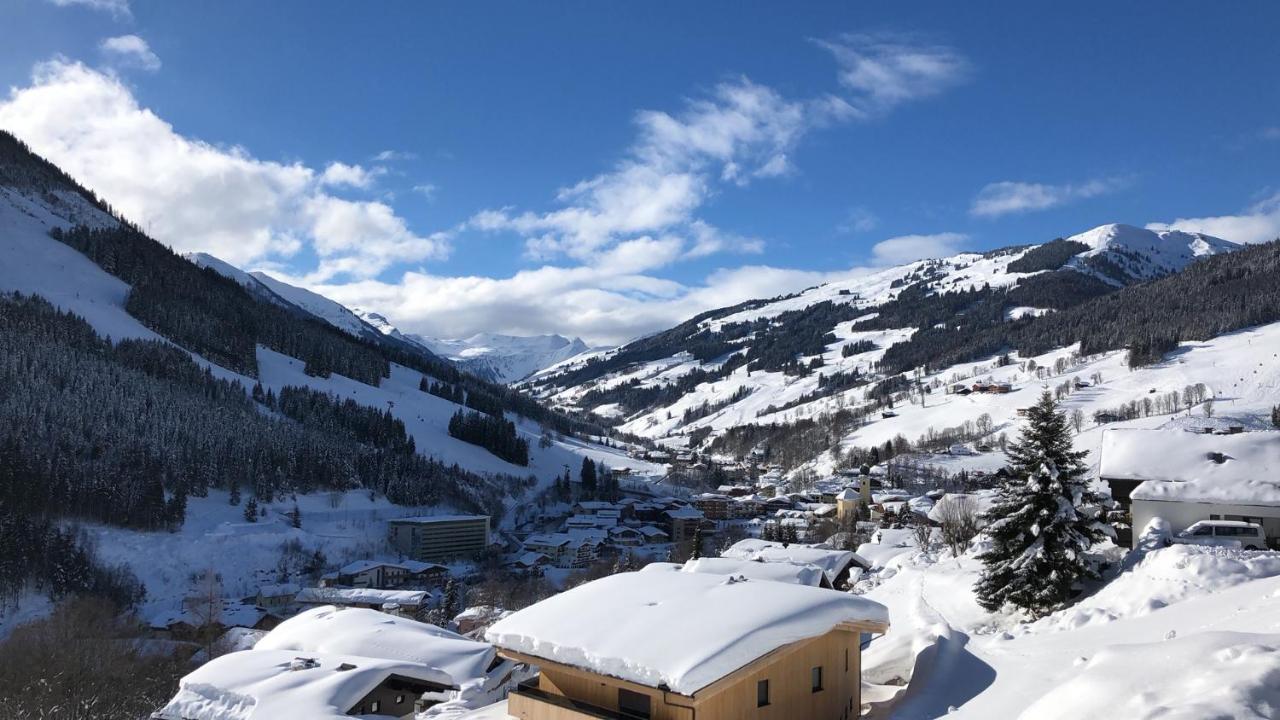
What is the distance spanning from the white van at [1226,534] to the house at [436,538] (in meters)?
83.7

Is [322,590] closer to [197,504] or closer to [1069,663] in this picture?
[197,504]

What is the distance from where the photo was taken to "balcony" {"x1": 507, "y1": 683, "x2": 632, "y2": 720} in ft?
37.1

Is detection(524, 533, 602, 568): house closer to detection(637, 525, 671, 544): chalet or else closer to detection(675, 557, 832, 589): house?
detection(637, 525, 671, 544): chalet

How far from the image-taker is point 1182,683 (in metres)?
7.66

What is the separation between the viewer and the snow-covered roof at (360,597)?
59.4m

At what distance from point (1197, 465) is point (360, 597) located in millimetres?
57182

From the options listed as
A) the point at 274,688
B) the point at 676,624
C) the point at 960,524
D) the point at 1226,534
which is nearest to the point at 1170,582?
the point at 1226,534

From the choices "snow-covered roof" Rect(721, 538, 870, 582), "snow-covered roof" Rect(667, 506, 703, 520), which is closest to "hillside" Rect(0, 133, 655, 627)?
"snow-covered roof" Rect(667, 506, 703, 520)

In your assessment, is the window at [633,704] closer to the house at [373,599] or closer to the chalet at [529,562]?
the house at [373,599]

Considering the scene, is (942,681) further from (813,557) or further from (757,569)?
(813,557)

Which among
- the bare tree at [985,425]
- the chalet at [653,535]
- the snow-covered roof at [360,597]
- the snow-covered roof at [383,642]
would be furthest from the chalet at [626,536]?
the bare tree at [985,425]

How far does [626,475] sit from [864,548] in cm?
10987

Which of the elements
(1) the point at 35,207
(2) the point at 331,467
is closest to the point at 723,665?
(2) the point at 331,467

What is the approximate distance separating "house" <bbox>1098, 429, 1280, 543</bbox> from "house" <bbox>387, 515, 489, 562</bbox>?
266 ft
